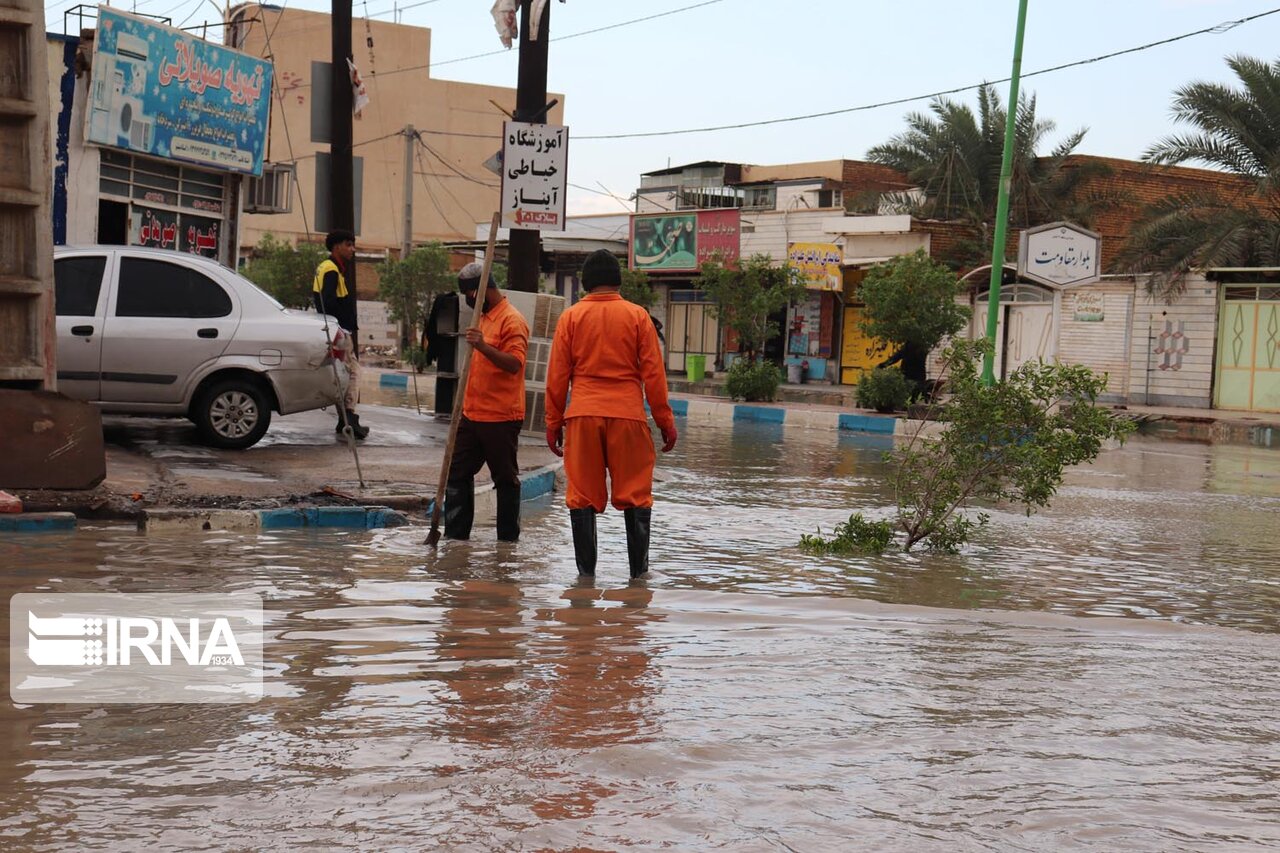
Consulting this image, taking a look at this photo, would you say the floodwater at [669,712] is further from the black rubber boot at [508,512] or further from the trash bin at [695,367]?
the trash bin at [695,367]

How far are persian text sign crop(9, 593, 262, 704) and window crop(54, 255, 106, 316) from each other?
20.8 ft

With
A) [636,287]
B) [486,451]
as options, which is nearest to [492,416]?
[486,451]

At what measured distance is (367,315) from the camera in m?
40.1

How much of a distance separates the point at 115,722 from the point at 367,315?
36616 mm

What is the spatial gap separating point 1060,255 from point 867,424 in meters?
7.04

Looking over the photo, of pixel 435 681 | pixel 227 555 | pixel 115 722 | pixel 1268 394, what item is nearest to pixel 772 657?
pixel 435 681

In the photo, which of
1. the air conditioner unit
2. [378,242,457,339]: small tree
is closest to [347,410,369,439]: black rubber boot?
the air conditioner unit

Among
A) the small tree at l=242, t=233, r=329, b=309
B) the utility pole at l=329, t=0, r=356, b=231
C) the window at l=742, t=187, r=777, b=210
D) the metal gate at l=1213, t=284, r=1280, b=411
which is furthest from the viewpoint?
the small tree at l=242, t=233, r=329, b=309

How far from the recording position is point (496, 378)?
330 inches

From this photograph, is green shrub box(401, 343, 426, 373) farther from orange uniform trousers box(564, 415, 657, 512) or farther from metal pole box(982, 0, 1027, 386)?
orange uniform trousers box(564, 415, 657, 512)

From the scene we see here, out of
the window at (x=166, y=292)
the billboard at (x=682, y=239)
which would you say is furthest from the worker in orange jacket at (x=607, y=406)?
the billboard at (x=682, y=239)

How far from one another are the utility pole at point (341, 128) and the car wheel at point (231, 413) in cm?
402

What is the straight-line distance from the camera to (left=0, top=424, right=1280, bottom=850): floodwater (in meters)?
3.52

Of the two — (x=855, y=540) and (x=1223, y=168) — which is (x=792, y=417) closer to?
(x=1223, y=168)
